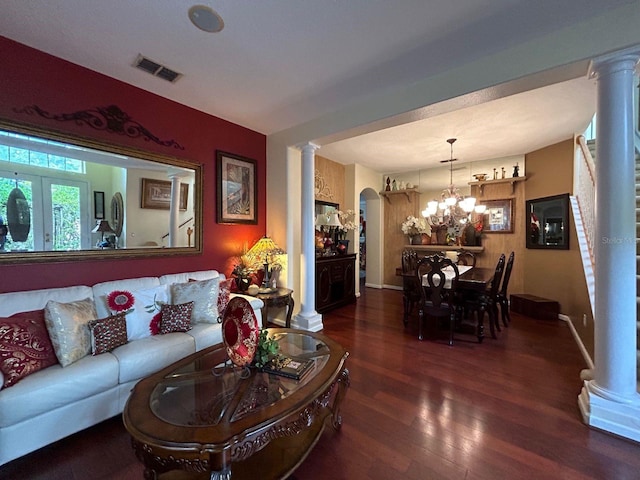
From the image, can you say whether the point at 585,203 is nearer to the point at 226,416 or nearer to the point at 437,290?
the point at 437,290

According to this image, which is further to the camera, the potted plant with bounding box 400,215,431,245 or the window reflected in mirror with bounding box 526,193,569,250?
the potted plant with bounding box 400,215,431,245

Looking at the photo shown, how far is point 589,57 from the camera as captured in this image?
1905 millimetres

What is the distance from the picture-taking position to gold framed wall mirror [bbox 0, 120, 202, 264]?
7.16 ft

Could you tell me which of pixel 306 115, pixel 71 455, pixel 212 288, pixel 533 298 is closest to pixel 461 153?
pixel 533 298

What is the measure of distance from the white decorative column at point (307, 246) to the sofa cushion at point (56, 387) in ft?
7.52

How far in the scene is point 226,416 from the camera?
1.28 m

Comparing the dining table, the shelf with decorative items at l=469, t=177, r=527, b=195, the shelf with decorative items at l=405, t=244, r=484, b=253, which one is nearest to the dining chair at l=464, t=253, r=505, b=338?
the dining table

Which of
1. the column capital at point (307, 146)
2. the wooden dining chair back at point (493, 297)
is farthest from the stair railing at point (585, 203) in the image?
the column capital at point (307, 146)

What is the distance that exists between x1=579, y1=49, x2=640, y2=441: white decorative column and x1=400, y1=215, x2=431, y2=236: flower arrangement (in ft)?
14.2

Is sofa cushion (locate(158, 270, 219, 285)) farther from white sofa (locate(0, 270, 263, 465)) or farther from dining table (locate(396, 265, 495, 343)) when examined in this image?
dining table (locate(396, 265, 495, 343))

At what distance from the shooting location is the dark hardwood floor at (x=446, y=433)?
61.4 inches

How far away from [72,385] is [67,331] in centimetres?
38

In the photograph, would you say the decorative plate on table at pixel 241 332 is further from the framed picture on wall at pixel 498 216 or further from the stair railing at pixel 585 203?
the framed picture on wall at pixel 498 216

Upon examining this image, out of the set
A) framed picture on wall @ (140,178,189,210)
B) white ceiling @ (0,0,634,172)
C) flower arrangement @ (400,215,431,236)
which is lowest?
flower arrangement @ (400,215,431,236)
